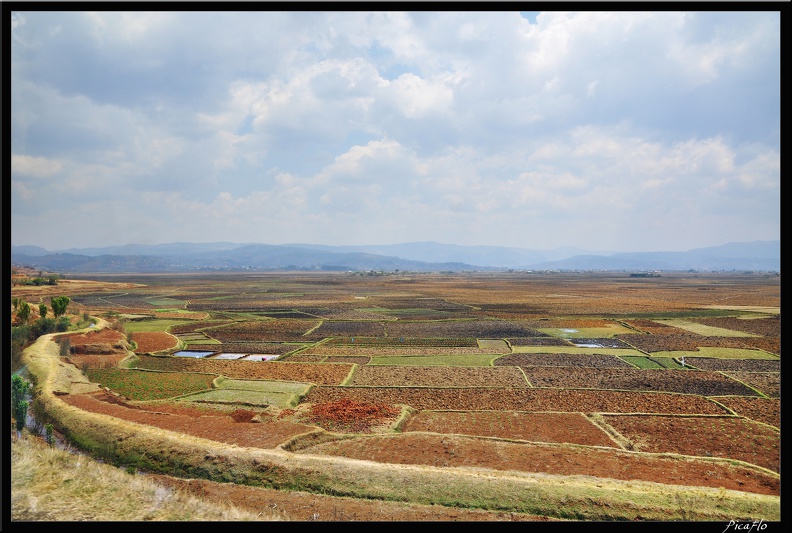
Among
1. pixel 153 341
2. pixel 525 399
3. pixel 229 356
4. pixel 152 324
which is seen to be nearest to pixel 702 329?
pixel 525 399

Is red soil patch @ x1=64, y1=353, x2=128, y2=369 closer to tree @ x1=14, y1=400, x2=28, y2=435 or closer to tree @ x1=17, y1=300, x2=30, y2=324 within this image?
tree @ x1=17, y1=300, x2=30, y2=324

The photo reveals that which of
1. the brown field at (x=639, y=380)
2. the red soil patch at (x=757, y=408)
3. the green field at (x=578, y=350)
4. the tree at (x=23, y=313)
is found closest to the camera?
the red soil patch at (x=757, y=408)

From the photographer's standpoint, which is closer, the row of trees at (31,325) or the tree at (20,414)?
the tree at (20,414)

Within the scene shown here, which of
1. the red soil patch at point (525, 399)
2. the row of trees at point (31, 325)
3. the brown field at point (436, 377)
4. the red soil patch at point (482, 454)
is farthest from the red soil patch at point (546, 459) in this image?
the row of trees at point (31, 325)

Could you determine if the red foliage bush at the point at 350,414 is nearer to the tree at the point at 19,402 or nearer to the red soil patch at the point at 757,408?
the tree at the point at 19,402

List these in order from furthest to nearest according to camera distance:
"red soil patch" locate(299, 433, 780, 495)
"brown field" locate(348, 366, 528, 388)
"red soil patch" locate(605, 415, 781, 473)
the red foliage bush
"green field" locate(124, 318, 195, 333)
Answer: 1. "green field" locate(124, 318, 195, 333)
2. "brown field" locate(348, 366, 528, 388)
3. the red foliage bush
4. "red soil patch" locate(605, 415, 781, 473)
5. "red soil patch" locate(299, 433, 780, 495)

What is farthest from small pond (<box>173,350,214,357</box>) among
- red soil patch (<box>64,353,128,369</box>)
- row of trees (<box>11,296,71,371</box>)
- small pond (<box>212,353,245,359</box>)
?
row of trees (<box>11,296,71,371</box>)

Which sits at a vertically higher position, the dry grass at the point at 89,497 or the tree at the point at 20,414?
the dry grass at the point at 89,497
